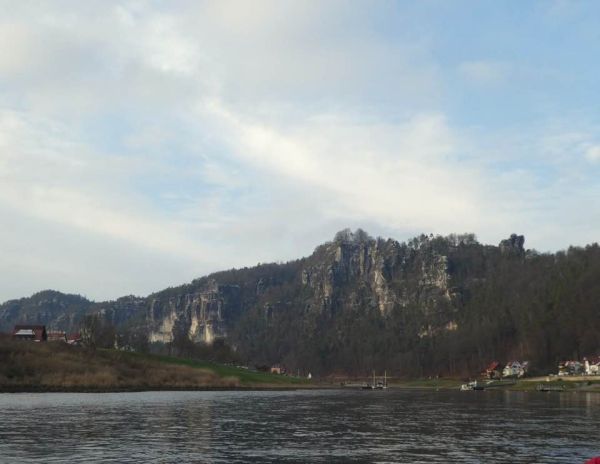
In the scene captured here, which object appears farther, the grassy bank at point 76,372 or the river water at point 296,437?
the grassy bank at point 76,372

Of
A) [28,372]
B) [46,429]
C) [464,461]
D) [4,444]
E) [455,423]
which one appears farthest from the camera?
[28,372]

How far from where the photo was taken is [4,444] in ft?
148

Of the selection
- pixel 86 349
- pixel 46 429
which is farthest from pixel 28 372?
pixel 46 429

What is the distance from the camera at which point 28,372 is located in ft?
503

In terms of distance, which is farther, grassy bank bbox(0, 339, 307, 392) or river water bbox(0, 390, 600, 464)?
grassy bank bbox(0, 339, 307, 392)

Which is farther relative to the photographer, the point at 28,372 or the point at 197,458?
the point at 28,372

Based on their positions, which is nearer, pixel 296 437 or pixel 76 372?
pixel 296 437

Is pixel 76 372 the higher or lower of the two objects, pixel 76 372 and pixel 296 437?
the higher

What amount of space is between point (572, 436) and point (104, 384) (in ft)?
436

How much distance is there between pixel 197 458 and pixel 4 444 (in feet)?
52.7

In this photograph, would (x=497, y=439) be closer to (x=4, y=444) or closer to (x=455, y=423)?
(x=455, y=423)

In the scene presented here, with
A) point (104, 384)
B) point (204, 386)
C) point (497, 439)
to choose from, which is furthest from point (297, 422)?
point (204, 386)

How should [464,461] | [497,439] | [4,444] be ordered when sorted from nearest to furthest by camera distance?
[464,461] → [4,444] → [497,439]

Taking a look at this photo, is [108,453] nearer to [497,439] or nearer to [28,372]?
[497,439]
